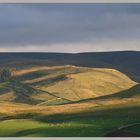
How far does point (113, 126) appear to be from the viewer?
1582 cm

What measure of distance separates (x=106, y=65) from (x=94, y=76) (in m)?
0.52

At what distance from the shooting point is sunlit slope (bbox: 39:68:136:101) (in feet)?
56.0

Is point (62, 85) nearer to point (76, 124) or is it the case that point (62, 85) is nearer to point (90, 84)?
point (90, 84)

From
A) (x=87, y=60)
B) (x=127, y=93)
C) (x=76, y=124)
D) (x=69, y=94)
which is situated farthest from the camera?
(x=87, y=60)

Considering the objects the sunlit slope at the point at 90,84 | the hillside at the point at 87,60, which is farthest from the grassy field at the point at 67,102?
the hillside at the point at 87,60

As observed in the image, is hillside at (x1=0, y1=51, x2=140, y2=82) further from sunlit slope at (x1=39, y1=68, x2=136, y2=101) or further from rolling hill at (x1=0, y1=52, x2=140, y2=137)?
sunlit slope at (x1=39, y1=68, x2=136, y2=101)

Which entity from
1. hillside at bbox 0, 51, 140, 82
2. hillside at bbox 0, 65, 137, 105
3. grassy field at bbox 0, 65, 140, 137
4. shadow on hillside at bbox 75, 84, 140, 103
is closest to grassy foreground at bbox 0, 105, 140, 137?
grassy field at bbox 0, 65, 140, 137

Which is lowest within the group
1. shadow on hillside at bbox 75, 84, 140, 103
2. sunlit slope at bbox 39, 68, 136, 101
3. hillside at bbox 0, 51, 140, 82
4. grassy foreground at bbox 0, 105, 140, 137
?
grassy foreground at bbox 0, 105, 140, 137

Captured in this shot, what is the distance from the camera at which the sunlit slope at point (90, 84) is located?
17.1m

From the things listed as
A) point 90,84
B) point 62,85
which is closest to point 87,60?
point 90,84

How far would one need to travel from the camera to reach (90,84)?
17.4m

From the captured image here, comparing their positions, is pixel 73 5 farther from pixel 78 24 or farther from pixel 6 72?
pixel 6 72

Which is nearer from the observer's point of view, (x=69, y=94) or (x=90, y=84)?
(x=69, y=94)

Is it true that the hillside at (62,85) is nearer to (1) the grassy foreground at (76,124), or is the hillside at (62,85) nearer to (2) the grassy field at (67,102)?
(2) the grassy field at (67,102)
